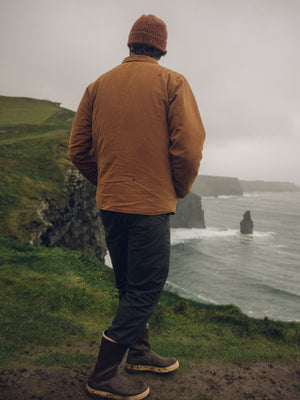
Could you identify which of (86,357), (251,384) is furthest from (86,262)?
(251,384)

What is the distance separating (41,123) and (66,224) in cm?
1595

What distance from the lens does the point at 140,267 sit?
2664 mm

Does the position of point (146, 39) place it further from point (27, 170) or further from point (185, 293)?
point (185, 293)

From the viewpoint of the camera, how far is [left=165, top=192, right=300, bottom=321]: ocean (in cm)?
4453

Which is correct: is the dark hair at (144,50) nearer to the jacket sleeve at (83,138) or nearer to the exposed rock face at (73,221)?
the jacket sleeve at (83,138)

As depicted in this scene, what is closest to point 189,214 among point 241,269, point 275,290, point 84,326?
point 241,269

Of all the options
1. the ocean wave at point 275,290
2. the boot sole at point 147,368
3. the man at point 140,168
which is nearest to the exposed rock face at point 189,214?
the ocean wave at point 275,290

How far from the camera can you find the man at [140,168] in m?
2.61

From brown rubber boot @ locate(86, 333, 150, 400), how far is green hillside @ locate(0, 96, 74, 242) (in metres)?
8.41

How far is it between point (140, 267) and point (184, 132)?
1.30 meters

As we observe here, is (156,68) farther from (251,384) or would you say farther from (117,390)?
(251,384)

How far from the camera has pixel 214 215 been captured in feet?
509

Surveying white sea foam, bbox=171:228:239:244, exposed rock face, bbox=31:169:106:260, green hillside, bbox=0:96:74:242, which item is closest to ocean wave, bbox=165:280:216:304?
exposed rock face, bbox=31:169:106:260

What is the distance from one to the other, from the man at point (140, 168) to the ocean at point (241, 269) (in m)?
17.0
